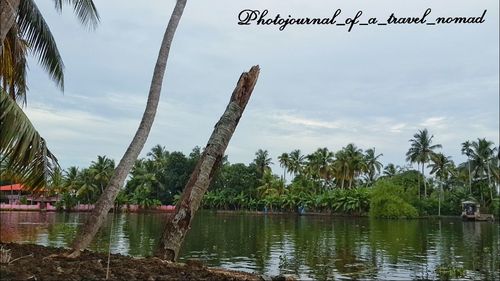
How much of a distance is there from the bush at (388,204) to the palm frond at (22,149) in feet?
220

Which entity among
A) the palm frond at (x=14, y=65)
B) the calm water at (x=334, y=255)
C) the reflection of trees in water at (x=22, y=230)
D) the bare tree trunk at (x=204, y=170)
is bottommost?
the calm water at (x=334, y=255)

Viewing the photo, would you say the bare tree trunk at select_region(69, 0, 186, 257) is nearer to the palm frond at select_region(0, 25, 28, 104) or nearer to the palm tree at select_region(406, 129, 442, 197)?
the palm frond at select_region(0, 25, 28, 104)

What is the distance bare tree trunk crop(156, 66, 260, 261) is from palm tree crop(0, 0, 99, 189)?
247cm

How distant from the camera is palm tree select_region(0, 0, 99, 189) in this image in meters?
8.16

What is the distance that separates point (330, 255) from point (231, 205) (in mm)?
71223

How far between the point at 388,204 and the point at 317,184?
23.0 m

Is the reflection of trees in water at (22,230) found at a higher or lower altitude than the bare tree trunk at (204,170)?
lower

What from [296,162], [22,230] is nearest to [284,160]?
[296,162]

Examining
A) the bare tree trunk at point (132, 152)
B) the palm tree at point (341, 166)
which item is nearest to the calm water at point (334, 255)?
the bare tree trunk at point (132, 152)

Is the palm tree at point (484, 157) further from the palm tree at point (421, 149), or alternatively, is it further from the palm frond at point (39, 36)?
the palm frond at point (39, 36)

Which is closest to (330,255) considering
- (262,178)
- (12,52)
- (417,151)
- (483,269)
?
(483,269)

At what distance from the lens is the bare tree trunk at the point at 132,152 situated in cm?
856

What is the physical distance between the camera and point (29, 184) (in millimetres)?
9391

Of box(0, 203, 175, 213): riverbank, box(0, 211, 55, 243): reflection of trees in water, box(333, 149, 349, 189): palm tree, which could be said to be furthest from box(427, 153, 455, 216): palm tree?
box(0, 211, 55, 243): reflection of trees in water
